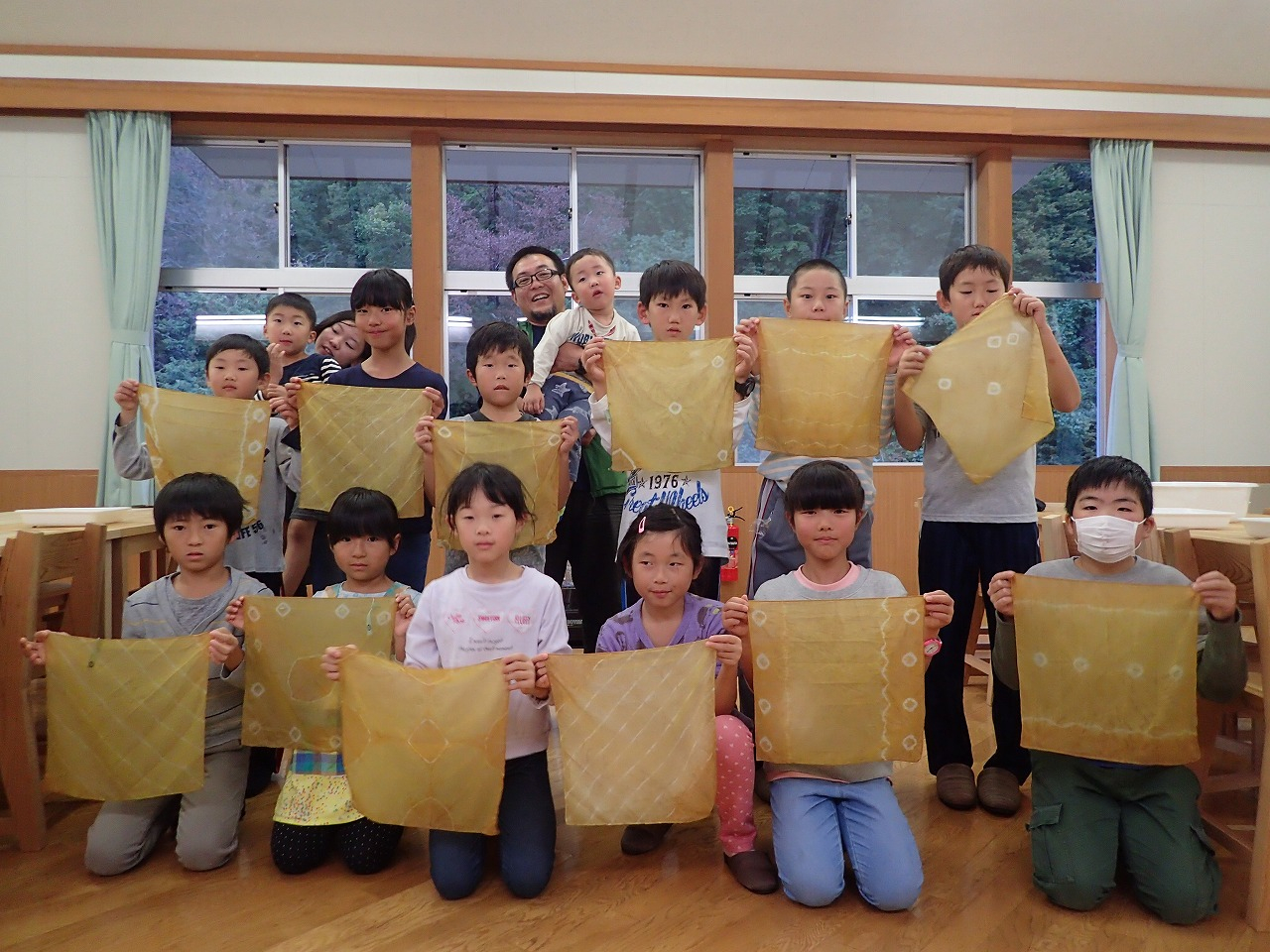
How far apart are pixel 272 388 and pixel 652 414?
52.6 inches

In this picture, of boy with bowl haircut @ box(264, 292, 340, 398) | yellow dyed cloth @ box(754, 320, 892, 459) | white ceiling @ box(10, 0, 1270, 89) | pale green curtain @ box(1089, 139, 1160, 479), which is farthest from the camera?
pale green curtain @ box(1089, 139, 1160, 479)

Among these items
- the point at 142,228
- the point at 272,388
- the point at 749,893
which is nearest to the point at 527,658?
the point at 749,893

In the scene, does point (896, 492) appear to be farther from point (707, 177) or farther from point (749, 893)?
point (749, 893)

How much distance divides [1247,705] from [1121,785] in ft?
1.36

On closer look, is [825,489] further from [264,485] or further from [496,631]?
[264,485]

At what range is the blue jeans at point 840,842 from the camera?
6.56ft

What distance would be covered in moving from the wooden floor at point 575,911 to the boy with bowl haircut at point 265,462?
920 mm

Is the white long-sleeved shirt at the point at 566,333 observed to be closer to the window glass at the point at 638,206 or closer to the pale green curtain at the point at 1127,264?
the window glass at the point at 638,206

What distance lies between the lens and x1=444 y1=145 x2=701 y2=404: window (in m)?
6.06

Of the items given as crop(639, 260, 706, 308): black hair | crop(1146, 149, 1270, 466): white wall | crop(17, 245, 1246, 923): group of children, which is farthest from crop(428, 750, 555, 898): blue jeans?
crop(1146, 149, 1270, 466): white wall

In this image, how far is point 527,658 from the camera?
2072 millimetres

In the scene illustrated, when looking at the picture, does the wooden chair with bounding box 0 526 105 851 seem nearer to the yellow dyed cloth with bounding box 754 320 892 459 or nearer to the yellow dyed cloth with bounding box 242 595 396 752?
the yellow dyed cloth with bounding box 242 595 396 752

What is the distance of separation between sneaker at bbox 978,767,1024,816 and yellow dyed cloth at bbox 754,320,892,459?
3.55ft

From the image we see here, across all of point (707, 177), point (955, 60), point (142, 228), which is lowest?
point (142, 228)
